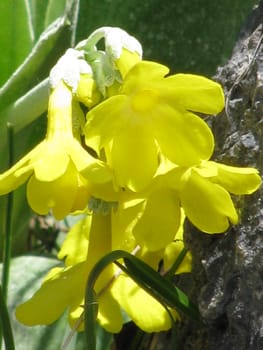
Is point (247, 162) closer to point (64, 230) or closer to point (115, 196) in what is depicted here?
point (115, 196)

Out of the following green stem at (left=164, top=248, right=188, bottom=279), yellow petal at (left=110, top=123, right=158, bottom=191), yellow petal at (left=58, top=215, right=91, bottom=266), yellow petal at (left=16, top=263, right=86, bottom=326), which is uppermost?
yellow petal at (left=110, top=123, right=158, bottom=191)

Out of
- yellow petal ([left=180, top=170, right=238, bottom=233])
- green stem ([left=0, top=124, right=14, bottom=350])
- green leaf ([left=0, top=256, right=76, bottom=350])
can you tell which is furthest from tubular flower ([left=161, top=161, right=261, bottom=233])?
green leaf ([left=0, top=256, right=76, bottom=350])

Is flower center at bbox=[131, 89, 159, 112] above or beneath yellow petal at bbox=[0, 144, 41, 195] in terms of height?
above

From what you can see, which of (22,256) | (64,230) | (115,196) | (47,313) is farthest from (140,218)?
(64,230)

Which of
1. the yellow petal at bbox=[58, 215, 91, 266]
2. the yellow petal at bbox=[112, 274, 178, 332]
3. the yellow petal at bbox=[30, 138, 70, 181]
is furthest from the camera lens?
the yellow petal at bbox=[58, 215, 91, 266]

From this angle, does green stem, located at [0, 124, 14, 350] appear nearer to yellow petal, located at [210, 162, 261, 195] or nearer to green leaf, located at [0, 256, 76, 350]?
green leaf, located at [0, 256, 76, 350]

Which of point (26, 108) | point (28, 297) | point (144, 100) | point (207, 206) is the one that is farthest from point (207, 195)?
point (28, 297)

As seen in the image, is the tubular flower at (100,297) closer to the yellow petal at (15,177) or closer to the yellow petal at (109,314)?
the yellow petal at (109,314)
